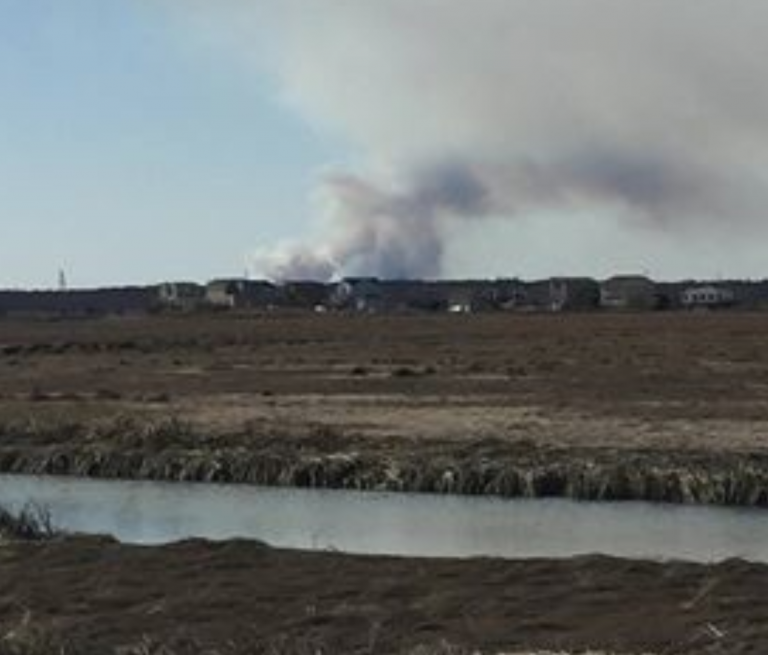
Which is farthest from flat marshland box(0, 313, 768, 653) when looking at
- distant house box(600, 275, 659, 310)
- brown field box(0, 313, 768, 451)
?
distant house box(600, 275, 659, 310)

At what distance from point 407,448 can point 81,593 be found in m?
17.2

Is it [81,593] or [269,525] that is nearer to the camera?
[81,593]

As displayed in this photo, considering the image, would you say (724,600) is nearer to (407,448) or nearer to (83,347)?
(407,448)

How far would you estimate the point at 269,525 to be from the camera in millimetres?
26734

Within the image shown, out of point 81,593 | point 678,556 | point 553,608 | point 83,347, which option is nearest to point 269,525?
point 678,556

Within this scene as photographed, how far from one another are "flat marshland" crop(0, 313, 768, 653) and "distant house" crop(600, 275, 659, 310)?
92.8 metres

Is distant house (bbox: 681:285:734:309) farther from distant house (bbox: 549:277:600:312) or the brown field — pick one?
the brown field

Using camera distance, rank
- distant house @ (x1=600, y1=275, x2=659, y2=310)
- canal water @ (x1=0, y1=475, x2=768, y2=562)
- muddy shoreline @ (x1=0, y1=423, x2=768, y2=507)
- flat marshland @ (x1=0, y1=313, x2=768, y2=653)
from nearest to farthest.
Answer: flat marshland @ (x1=0, y1=313, x2=768, y2=653) < canal water @ (x1=0, y1=475, x2=768, y2=562) < muddy shoreline @ (x1=0, y1=423, x2=768, y2=507) < distant house @ (x1=600, y1=275, x2=659, y2=310)

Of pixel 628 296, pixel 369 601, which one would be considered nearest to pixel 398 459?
pixel 369 601

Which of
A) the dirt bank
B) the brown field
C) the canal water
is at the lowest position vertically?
the canal water

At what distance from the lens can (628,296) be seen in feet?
614

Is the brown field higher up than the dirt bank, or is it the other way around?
the brown field

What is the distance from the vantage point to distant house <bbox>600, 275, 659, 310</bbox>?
17912cm

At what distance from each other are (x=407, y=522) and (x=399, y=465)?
18.9 ft
